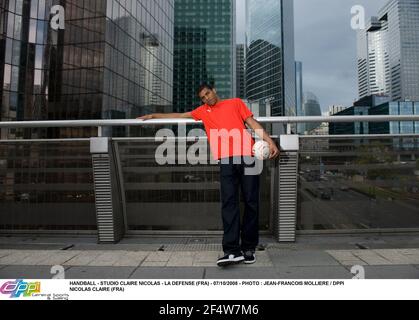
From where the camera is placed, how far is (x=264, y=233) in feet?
13.9

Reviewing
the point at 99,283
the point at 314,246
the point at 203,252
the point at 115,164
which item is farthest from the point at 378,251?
the point at 115,164

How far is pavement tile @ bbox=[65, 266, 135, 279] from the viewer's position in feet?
9.16

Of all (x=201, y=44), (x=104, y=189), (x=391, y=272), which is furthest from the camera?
(x=201, y=44)

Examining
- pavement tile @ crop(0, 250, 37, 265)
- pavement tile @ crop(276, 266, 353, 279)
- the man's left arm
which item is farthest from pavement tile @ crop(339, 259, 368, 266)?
pavement tile @ crop(0, 250, 37, 265)

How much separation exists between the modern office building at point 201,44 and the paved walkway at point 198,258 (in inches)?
4387

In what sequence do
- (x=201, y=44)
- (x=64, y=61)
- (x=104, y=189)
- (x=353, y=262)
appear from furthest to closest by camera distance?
(x=201, y=44), (x=64, y=61), (x=104, y=189), (x=353, y=262)

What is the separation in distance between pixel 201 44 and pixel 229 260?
422 ft

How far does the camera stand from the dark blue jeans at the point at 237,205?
3180 mm

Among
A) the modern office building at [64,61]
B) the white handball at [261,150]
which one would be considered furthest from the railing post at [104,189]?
the modern office building at [64,61]

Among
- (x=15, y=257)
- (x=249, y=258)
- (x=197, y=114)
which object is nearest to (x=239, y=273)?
(x=249, y=258)

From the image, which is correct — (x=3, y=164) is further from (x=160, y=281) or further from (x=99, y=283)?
(x=160, y=281)

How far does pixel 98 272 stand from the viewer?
2914 mm

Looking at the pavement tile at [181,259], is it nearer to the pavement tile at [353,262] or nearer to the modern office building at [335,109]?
the pavement tile at [353,262]

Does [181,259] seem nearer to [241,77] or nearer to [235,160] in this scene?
[235,160]
